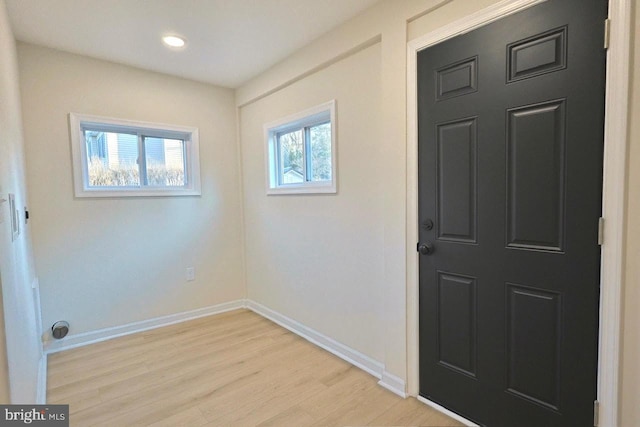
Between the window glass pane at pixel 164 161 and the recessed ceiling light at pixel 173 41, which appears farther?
the window glass pane at pixel 164 161

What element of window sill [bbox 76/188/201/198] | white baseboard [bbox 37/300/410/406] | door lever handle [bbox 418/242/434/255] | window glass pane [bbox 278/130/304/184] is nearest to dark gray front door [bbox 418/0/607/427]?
door lever handle [bbox 418/242/434/255]

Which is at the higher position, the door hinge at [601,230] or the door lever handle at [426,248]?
the door hinge at [601,230]

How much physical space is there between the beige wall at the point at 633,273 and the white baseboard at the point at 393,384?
1.04 meters

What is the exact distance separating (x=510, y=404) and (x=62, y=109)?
12.4ft

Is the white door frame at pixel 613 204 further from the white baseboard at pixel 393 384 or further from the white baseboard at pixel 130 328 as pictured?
the white baseboard at pixel 130 328

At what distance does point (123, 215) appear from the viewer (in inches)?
119

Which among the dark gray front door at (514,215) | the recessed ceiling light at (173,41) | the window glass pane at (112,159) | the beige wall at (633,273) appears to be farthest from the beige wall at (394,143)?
the window glass pane at (112,159)

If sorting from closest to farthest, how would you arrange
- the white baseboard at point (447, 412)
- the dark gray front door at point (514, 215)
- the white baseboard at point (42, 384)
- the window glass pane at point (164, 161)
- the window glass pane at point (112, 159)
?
the dark gray front door at point (514, 215) < the white baseboard at point (447, 412) < the white baseboard at point (42, 384) < the window glass pane at point (112, 159) < the window glass pane at point (164, 161)

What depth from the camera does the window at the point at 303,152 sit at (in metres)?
2.62

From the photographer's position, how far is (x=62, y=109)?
268 cm

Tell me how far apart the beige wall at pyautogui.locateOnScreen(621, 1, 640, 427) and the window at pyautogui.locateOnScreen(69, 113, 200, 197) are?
333 centimetres

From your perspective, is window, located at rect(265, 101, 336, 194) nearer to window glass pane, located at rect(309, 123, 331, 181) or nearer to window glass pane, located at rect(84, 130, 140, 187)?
window glass pane, located at rect(309, 123, 331, 181)

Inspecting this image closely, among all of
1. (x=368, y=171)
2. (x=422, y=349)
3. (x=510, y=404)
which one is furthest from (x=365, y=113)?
(x=510, y=404)

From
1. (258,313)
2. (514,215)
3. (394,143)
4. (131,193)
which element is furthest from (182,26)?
(258,313)
